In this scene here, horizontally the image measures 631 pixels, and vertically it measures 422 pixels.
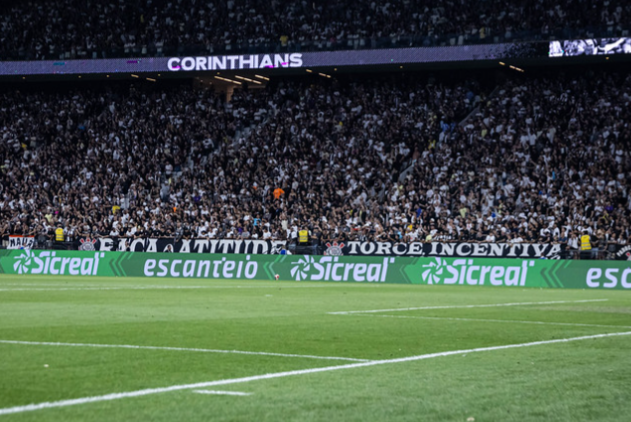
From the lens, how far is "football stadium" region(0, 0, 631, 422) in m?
13.6

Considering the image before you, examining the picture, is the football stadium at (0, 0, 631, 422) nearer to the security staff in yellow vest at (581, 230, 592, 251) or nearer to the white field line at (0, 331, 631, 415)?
the white field line at (0, 331, 631, 415)

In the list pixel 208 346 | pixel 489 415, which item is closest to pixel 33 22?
pixel 208 346

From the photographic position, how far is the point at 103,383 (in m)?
8.00

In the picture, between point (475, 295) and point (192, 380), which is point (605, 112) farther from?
point (192, 380)

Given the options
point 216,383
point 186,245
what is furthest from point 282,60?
point 216,383

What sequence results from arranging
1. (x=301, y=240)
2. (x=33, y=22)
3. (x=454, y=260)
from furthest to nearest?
(x=33, y=22) < (x=301, y=240) < (x=454, y=260)

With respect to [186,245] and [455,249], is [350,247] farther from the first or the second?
[186,245]

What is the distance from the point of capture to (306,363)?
980 centimetres

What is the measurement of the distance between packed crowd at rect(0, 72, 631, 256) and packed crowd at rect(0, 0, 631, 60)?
266 centimetres

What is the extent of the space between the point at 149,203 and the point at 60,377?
129ft

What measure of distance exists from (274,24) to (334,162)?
9.98 m

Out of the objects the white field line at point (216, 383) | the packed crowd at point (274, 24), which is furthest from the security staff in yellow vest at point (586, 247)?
the white field line at point (216, 383)

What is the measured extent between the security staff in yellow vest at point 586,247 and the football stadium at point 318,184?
0.12m

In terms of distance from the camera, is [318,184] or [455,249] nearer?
[455,249]
